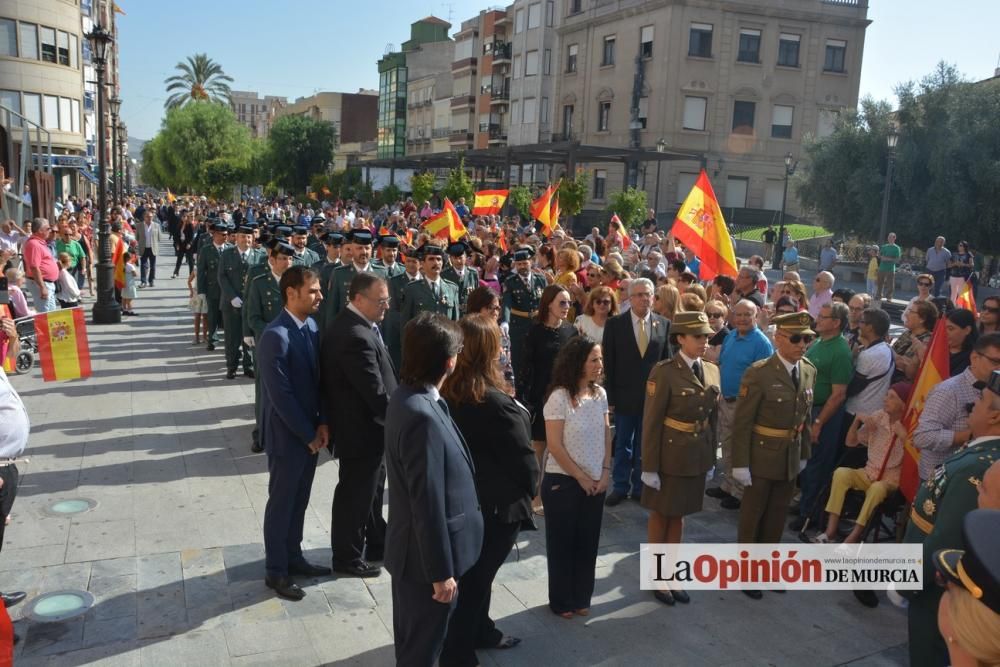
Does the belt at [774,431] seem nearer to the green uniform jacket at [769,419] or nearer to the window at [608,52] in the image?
the green uniform jacket at [769,419]

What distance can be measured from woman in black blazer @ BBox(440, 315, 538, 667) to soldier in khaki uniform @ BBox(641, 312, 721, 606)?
126cm

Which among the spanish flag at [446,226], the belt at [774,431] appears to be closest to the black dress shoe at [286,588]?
the belt at [774,431]

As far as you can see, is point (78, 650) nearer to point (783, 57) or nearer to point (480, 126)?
point (783, 57)

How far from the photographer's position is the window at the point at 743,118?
4600 cm

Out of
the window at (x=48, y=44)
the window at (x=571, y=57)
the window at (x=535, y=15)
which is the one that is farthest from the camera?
the window at (x=535, y=15)

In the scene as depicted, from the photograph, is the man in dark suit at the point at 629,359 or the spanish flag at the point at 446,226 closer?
the man in dark suit at the point at 629,359

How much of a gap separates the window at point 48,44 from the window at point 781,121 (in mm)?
40426

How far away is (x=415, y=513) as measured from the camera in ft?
11.0

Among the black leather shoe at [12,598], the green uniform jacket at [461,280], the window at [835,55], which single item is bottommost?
the black leather shoe at [12,598]

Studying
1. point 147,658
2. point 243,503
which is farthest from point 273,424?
point 243,503

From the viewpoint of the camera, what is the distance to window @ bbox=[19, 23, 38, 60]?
42.6 meters

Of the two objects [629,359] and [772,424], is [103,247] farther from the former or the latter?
[772,424]

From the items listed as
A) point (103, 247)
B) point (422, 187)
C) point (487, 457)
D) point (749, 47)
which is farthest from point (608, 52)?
point (487, 457)

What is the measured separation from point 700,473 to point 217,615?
3.08 metres
